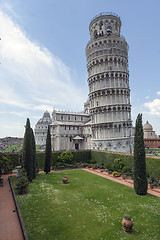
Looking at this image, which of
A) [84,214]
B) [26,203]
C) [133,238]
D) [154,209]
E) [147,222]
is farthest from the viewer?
[26,203]

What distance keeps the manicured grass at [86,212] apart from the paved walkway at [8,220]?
0.65 m

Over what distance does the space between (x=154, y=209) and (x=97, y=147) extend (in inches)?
1263

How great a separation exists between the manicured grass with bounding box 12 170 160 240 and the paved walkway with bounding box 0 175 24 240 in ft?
2.13

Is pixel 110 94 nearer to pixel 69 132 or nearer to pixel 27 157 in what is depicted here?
pixel 69 132

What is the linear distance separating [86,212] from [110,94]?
36.5 metres

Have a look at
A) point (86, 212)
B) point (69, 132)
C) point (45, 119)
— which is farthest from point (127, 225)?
point (45, 119)

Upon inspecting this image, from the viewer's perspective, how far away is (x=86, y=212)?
1202 cm

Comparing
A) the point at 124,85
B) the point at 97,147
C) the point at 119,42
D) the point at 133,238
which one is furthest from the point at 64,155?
the point at 119,42

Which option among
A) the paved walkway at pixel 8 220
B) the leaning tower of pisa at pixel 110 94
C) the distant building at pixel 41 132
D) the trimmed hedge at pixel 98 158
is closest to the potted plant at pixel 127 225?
the paved walkway at pixel 8 220

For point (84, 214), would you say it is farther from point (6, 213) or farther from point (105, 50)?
point (105, 50)

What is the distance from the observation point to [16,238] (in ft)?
30.6

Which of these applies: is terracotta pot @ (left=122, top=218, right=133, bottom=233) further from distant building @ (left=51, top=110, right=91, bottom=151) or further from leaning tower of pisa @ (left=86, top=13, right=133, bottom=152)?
distant building @ (left=51, top=110, right=91, bottom=151)

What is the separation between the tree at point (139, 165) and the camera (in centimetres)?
1584

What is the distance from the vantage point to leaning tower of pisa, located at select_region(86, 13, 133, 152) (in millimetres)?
43438
